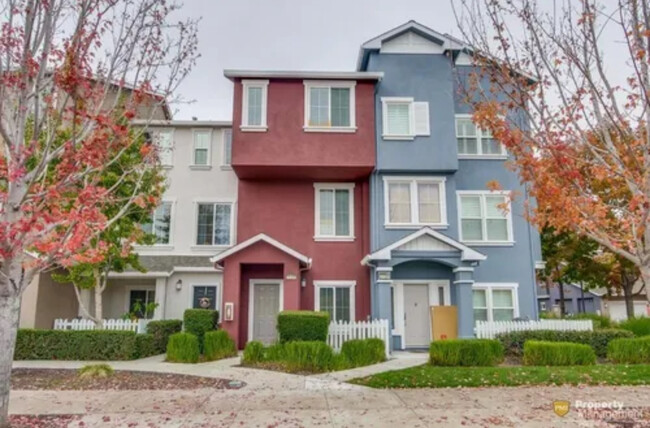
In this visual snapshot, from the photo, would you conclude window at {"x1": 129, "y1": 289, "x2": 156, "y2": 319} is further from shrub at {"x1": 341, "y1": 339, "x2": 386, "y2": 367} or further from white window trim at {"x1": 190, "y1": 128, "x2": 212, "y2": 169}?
shrub at {"x1": 341, "y1": 339, "x2": 386, "y2": 367}

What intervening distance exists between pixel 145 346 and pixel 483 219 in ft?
41.0

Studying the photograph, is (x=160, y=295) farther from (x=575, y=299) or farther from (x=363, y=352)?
(x=575, y=299)

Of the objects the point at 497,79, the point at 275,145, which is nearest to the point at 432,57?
the point at 275,145

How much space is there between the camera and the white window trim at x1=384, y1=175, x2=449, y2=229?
1582cm

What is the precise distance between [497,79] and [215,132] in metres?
13.3

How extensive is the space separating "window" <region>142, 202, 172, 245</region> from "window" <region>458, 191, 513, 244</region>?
11790 mm

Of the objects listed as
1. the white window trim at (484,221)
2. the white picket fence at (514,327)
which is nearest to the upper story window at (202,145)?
the white window trim at (484,221)

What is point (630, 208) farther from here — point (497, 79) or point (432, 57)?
point (432, 57)

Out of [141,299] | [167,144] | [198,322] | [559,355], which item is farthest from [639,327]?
[167,144]

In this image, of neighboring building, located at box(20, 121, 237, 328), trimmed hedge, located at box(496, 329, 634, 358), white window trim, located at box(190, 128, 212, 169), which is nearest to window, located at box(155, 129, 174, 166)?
neighboring building, located at box(20, 121, 237, 328)

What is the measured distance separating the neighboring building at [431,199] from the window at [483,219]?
0.12 ft

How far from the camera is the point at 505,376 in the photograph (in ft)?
33.2

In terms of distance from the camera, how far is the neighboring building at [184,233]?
17.7 metres

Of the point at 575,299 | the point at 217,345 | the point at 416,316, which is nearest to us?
the point at 217,345
